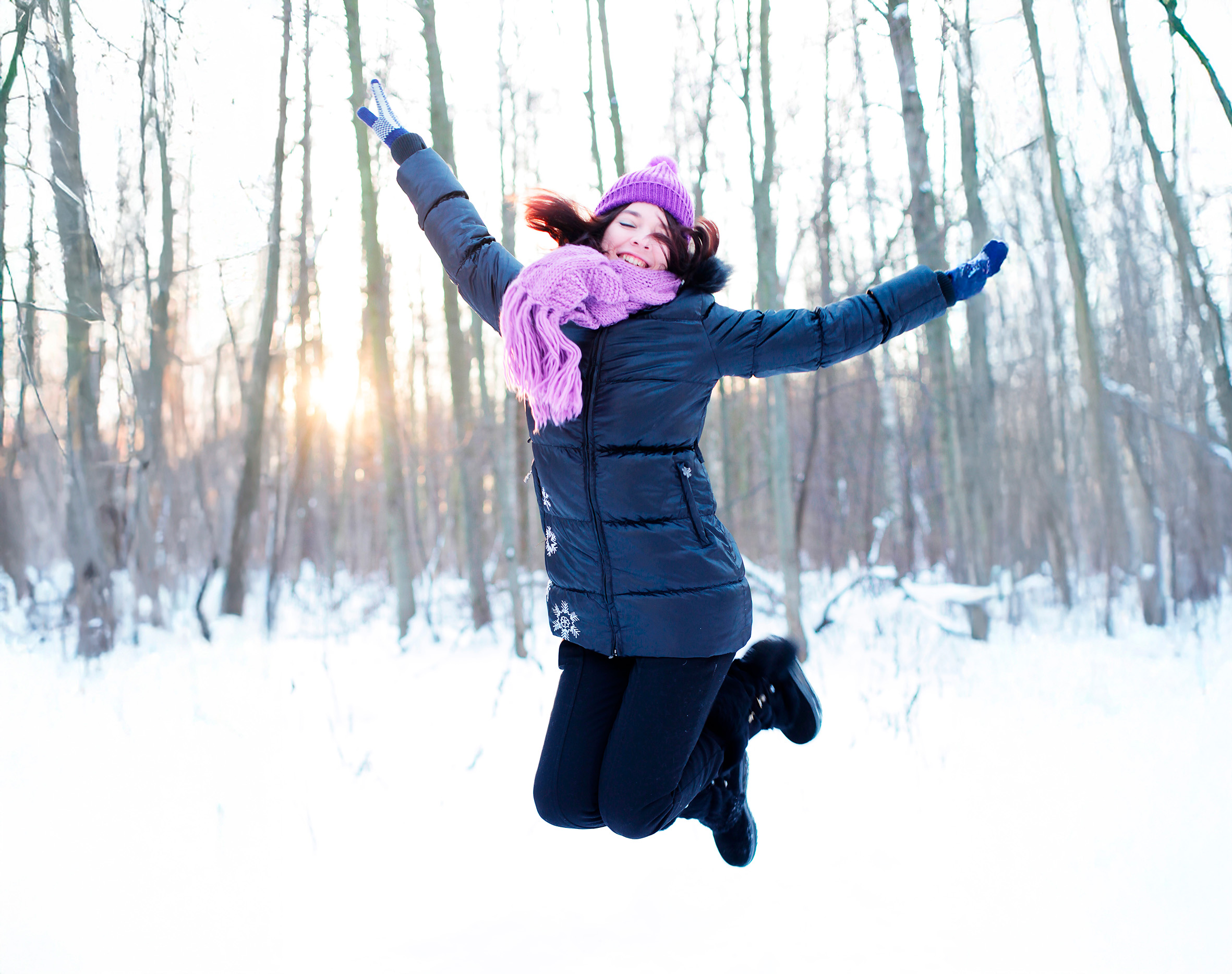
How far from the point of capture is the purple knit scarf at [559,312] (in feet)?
6.06

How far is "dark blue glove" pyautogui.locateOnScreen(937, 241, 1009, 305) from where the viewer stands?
1.84 metres

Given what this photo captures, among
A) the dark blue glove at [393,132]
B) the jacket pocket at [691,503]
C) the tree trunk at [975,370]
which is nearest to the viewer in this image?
the jacket pocket at [691,503]

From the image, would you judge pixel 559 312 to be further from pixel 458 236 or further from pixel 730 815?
pixel 730 815

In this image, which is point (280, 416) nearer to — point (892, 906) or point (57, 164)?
point (57, 164)

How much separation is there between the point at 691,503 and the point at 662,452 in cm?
15

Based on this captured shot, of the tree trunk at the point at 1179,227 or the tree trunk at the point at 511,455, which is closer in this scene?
the tree trunk at the point at 1179,227

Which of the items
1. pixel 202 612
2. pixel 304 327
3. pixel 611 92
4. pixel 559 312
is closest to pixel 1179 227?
pixel 611 92

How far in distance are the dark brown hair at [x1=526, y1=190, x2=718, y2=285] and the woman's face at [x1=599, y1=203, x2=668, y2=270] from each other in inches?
0.7

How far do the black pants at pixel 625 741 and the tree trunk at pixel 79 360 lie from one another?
257 centimetres

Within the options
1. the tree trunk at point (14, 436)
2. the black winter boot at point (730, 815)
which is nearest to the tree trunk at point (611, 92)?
the tree trunk at point (14, 436)

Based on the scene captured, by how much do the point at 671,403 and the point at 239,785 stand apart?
2.50 metres

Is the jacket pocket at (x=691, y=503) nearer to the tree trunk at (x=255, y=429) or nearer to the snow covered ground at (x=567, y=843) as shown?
the snow covered ground at (x=567, y=843)

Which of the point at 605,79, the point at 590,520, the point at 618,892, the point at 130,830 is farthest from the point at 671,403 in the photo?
the point at 605,79

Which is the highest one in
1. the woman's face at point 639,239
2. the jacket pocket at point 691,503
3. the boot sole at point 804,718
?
the woman's face at point 639,239
